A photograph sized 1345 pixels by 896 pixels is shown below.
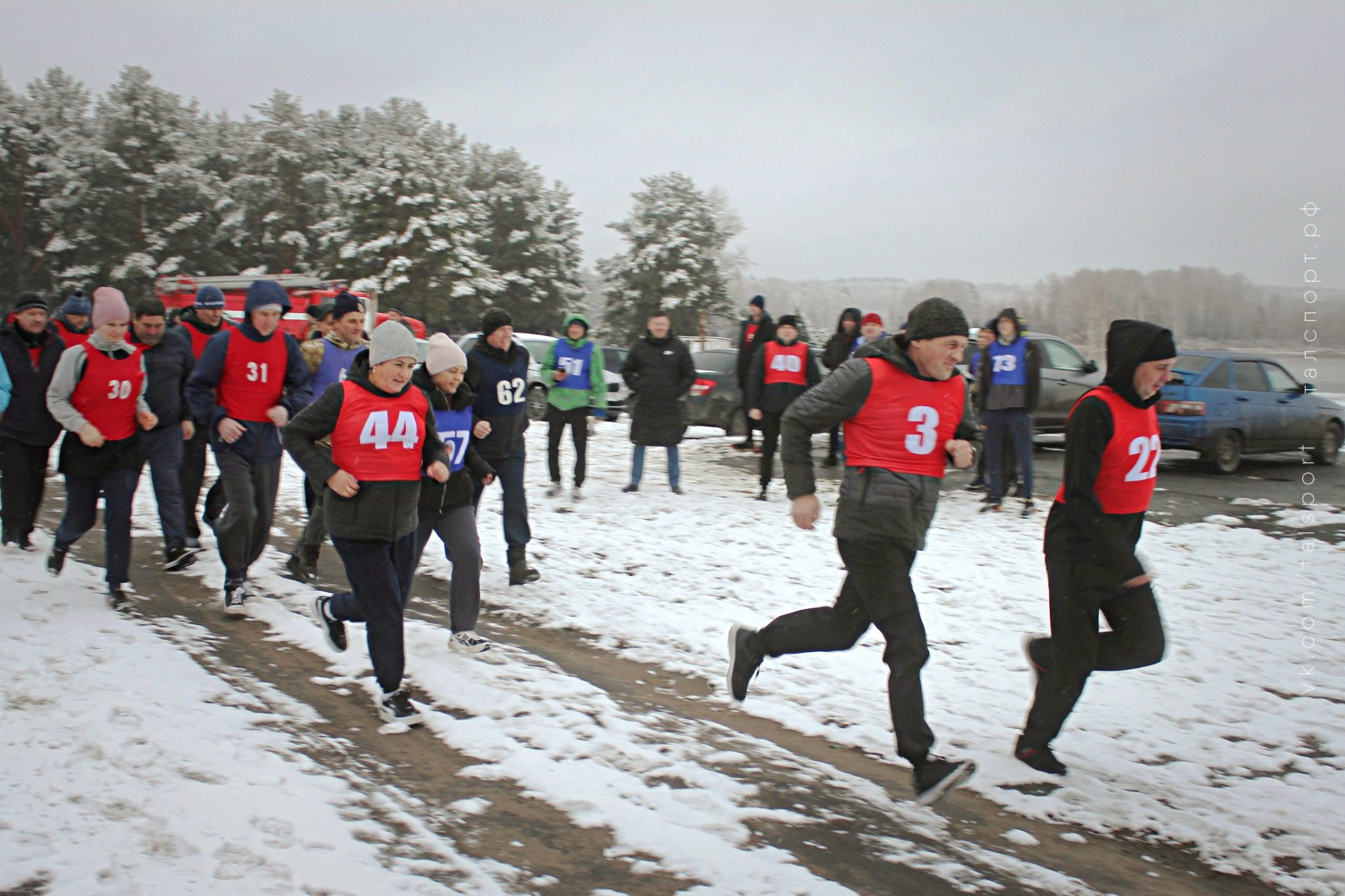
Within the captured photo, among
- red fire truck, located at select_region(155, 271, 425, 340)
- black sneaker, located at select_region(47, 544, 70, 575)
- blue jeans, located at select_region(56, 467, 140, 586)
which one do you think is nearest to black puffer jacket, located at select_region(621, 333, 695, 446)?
blue jeans, located at select_region(56, 467, 140, 586)

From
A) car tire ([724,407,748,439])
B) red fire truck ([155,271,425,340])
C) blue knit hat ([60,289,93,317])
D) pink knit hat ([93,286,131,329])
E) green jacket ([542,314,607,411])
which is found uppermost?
red fire truck ([155,271,425,340])

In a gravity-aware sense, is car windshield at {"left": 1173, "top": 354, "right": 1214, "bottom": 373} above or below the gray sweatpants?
above

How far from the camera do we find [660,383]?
1064cm

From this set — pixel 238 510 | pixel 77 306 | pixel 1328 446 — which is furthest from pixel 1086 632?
pixel 1328 446

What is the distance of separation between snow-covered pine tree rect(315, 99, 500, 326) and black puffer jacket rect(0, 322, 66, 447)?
39948mm

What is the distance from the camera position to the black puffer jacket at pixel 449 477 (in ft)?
17.7

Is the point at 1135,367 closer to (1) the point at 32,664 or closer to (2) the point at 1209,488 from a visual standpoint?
(1) the point at 32,664

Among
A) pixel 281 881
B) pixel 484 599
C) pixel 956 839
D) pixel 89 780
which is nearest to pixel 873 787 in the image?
pixel 956 839

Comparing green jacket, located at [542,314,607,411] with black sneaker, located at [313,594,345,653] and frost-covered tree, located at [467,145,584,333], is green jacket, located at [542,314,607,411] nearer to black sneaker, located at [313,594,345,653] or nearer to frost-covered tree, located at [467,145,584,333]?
black sneaker, located at [313,594,345,653]

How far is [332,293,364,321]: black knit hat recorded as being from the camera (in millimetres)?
6781

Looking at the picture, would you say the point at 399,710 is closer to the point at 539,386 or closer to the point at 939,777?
the point at 939,777

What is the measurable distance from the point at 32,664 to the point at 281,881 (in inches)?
104

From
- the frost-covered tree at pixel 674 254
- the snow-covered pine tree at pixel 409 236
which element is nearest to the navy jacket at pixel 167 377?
the snow-covered pine tree at pixel 409 236

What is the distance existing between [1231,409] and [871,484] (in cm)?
1137
